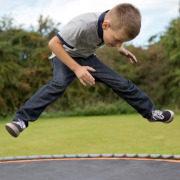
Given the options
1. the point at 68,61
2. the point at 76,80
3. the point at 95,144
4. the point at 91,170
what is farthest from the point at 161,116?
the point at 76,80

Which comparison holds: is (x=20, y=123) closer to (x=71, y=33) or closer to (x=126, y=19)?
(x=71, y=33)

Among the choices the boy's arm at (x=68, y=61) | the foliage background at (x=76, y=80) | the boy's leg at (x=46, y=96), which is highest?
the boy's arm at (x=68, y=61)

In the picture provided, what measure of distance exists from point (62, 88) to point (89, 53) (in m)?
0.32

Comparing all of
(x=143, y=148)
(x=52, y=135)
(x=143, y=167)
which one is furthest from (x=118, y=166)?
(x=52, y=135)

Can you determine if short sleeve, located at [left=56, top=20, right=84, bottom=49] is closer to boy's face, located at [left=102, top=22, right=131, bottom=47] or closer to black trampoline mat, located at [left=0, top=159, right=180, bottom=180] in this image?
boy's face, located at [left=102, top=22, right=131, bottom=47]

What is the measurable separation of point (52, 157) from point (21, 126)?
3.87 ft

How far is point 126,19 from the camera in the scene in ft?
6.40

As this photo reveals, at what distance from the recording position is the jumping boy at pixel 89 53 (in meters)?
2.00

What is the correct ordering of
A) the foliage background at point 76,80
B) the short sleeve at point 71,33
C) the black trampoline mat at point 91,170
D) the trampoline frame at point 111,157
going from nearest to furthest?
the short sleeve at point 71,33, the black trampoline mat at point 91,170, the trampoline frame at point 111,157, the foliage background at point 76,80

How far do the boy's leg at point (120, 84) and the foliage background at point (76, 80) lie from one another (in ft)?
30.1

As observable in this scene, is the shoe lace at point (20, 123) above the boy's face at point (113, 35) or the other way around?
the other way around

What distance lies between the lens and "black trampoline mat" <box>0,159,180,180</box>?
2.48 meters

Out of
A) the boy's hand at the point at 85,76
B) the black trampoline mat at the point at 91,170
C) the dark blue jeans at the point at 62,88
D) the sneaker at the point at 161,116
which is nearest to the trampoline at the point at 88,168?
the black trampoline mat at the point at 91,170

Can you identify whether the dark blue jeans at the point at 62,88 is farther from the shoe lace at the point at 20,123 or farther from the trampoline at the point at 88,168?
the trampoline at the point at 88,168
